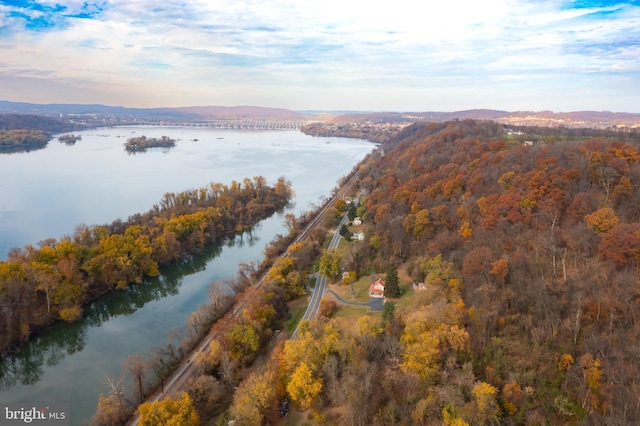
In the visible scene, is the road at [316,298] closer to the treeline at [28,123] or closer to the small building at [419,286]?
the small building at [419,286]

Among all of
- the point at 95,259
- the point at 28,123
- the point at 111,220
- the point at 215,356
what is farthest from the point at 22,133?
the point at 215,356

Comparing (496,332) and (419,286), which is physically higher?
(496,332)

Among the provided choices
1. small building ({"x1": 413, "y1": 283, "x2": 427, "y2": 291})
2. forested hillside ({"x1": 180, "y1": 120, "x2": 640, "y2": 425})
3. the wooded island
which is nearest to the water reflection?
the wooded island

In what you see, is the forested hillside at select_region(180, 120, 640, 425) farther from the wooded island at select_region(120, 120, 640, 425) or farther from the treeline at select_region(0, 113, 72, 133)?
the treeline at select_region(0, 113, 72, 133)

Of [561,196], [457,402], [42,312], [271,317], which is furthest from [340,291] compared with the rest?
[42,312]

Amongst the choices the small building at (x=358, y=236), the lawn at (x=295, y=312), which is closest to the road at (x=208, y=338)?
the lawn at (x=295, y=312)

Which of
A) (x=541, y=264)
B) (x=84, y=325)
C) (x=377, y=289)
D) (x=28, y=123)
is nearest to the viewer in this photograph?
(x=541, y=264)

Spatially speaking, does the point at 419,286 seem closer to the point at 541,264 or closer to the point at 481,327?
the point at 481,327
